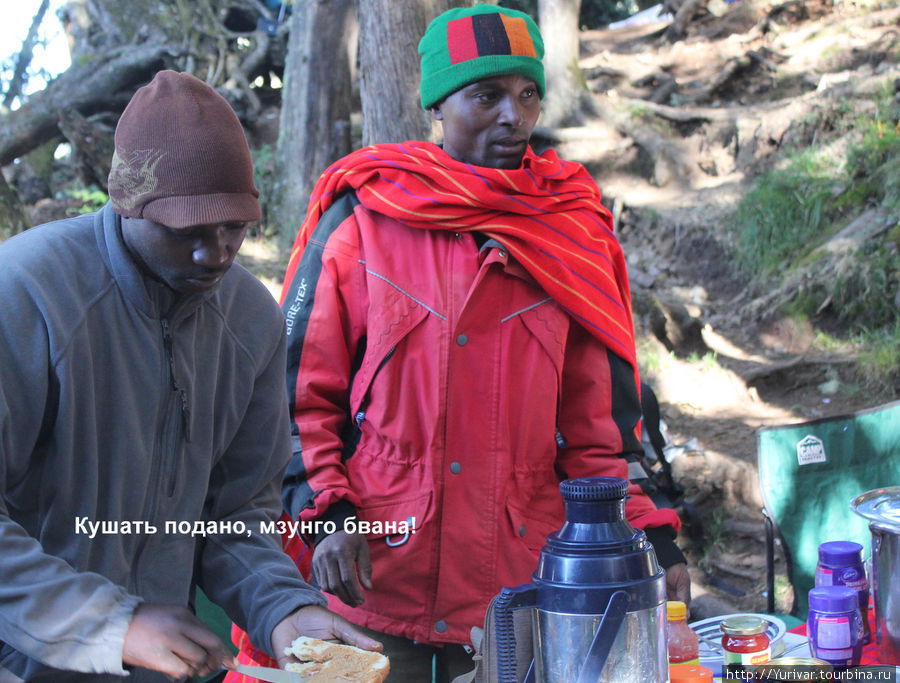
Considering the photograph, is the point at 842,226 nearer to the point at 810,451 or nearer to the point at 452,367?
the point at 810,451

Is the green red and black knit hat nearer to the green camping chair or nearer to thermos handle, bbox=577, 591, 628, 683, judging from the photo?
thermos handle, bbox=577, 591, 628, 683

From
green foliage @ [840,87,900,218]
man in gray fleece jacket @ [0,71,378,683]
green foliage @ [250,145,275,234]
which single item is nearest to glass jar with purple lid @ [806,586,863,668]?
man in gray fleece jacket @ [0,71,378,683]

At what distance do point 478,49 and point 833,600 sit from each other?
1.54 metres

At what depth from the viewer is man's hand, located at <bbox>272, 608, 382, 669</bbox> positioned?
196cm

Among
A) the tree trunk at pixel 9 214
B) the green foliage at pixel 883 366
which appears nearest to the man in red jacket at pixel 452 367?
the tree trunk at pixel 9 214

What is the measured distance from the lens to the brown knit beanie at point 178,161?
5.80 feet

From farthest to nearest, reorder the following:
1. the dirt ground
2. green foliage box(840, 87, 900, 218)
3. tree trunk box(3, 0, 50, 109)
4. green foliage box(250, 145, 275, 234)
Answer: tree trunk box(3, 0, 50, 109), green foliage box(250, 145, 275, 234), green foliage box(840, 87, 900, 218), the dirt ground

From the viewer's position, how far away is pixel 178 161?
177cm

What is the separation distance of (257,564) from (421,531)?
0.45 metres

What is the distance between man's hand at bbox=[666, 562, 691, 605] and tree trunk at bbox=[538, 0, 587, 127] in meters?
9.03

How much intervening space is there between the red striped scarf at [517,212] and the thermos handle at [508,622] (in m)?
1.04

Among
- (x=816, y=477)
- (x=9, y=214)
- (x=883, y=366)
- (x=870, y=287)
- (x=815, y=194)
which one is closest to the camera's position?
(x=816, y=477)

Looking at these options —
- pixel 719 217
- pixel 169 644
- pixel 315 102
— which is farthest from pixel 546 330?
pixel 719 217

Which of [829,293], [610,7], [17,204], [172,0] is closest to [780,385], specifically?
[829,293]
